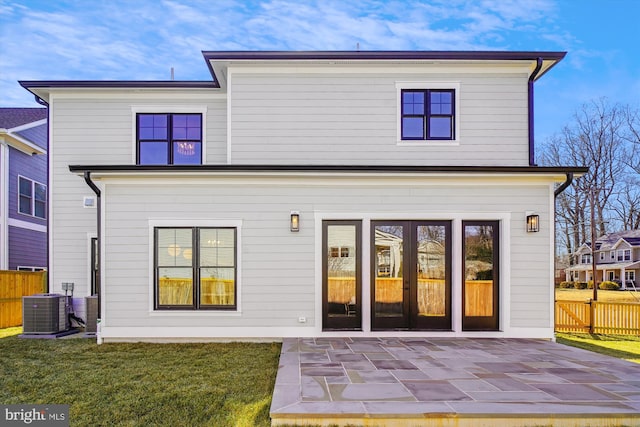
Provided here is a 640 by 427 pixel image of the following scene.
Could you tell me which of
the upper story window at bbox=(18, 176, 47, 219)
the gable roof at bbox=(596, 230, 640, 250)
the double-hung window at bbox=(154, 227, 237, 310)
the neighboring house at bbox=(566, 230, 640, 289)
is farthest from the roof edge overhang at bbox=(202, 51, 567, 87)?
the gable roof at bbox=(596, 230, 640, 250)

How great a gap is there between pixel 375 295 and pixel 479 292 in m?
2.00

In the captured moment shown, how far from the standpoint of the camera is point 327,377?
4766 millimetres

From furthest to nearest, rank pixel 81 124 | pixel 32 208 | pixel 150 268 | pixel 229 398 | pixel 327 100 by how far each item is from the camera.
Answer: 1. pixel 32 208
2. pixel 81 124
3. pixel 327 100
4. pixel 150 268
5. pixel 229 398

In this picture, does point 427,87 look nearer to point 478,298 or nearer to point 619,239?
point 478,298

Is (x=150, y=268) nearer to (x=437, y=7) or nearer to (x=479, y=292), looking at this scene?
(x=479, y=292)

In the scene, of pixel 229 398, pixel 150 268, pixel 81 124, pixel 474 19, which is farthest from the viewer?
pixel 474 19

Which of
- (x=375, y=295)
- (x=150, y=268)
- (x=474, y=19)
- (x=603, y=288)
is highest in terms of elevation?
(x=474, y=19)

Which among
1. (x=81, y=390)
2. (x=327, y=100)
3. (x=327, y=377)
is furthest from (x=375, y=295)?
(x=81, y=390)

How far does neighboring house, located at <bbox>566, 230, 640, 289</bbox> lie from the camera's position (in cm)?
2892

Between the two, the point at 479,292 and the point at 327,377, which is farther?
the point at 479,292

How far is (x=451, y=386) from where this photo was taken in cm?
444

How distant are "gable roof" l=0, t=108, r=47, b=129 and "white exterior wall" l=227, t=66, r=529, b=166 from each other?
987cm

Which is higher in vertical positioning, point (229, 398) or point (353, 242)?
point (353, 242)

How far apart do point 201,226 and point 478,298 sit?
5.48m
